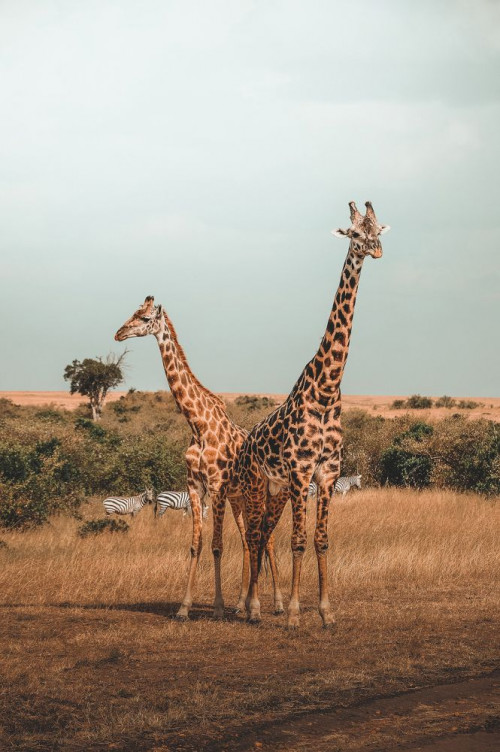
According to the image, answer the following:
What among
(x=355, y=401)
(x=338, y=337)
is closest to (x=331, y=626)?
(x=338, y=337)

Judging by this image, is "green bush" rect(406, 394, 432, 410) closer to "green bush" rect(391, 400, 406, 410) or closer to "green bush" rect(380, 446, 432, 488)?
"green bush" rect(391, 400, 406, 410)

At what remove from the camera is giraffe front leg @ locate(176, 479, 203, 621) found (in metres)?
9.16

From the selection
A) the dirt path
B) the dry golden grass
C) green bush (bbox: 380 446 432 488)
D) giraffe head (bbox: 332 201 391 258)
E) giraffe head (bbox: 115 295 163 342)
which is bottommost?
the dry golden grass

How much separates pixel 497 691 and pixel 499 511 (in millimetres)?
11315

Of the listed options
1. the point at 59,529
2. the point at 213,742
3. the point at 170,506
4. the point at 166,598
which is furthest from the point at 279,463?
the point at 170,506

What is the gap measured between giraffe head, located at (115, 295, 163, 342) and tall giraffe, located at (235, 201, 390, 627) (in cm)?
181

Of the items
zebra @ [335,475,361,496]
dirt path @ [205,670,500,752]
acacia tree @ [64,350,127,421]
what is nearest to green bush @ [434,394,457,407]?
acacia tree @ [64,350,127,421]

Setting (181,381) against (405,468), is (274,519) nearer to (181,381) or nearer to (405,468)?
(181,381)

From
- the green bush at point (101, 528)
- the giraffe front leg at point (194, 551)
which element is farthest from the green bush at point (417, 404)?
the giraffe front leg at point (194, 551)

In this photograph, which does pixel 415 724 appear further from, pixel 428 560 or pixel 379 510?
pixel 379 510

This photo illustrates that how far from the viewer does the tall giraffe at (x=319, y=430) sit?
28.5ft

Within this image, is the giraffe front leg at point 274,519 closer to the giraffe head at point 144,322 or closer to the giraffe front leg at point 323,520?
the giraffe front leg at point 323,520

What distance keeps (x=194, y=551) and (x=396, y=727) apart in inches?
172

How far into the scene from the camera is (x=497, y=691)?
6.14 metres
